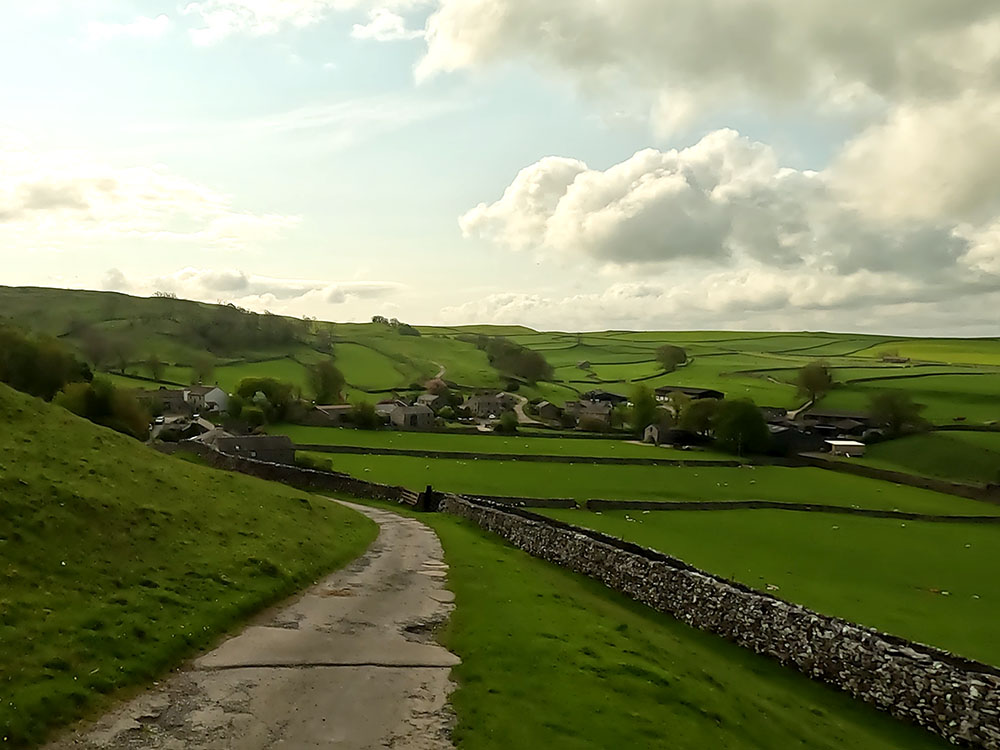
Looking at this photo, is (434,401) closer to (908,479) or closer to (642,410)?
(642,410)

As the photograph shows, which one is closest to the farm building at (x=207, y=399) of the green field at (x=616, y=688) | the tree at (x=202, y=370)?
the tree at (x=202, y=370)

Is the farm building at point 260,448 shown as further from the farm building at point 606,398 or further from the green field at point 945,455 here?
the farm building at point 606,398

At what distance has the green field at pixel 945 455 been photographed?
84938 millimetres

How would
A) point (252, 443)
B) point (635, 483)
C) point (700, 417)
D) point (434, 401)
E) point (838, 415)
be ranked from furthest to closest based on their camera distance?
point (434, 401) → point (838, 415) → point (700, 417) → point (635, 483) → point (252, 443)

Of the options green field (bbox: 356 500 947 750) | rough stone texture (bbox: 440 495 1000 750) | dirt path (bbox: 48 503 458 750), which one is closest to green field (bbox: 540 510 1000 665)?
rough stone texture (bbox: 440 495 1000 750)

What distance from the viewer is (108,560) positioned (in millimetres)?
16094

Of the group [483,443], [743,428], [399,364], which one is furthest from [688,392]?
[399,364]

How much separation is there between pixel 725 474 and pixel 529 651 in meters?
63.0

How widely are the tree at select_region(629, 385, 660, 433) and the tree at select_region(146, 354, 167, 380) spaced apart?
79173 millimetres

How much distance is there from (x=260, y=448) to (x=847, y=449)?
74740 mm

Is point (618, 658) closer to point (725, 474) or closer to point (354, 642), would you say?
point (354, 642)

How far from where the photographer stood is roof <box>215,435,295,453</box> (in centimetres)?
5981

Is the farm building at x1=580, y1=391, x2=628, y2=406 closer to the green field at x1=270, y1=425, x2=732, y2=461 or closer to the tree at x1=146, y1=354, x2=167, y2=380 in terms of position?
the green field at x1=270, y1=425, x2=732, y2=461

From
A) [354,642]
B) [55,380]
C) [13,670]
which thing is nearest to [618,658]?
[354,642]
